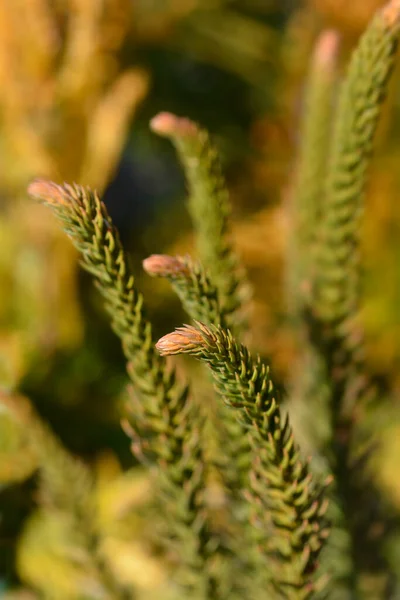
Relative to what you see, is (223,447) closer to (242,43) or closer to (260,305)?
(260,305)

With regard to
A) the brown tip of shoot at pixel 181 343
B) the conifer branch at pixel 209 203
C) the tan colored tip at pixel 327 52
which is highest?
the tan colored tip at pixel 327 52

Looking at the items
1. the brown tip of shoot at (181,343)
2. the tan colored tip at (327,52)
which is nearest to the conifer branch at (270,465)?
the brown tip of shoot at (181,343)

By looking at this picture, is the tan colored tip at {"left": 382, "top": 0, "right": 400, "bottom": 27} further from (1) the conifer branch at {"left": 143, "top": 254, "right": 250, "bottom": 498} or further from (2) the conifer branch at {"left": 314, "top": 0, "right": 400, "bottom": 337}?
(1) the conifer branch at {"left": 143, "top": 254, "right": 250, "bottom": 498}

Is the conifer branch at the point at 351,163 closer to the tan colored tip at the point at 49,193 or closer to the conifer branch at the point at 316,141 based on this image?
the conifer branch at the point at 316,141

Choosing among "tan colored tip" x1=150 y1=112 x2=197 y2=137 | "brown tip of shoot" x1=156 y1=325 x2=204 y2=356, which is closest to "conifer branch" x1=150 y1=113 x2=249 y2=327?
"tan colored tip" x1=150 y1=112 x2=197 y2=137

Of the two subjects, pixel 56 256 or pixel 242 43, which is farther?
pixel 242 43

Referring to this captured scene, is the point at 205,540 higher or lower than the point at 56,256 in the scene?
lower

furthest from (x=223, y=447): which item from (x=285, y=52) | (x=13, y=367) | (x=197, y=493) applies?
(x=285, y=52)
